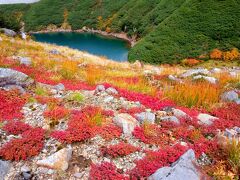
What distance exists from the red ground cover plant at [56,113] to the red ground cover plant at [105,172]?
3.04m

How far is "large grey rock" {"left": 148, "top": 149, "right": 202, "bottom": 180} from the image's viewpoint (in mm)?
7823

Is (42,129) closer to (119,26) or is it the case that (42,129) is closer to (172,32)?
(172,32)

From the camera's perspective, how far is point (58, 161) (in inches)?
344

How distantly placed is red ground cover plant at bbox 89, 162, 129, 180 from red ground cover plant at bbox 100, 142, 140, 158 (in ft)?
1.94

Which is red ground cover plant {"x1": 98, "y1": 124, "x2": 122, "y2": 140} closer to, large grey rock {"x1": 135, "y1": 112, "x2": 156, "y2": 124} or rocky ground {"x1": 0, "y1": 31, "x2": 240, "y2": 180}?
rocky ground {"x1": 0, "y1": 31, "x2": 240, "y2": 180}

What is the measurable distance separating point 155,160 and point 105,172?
1525 millimetres

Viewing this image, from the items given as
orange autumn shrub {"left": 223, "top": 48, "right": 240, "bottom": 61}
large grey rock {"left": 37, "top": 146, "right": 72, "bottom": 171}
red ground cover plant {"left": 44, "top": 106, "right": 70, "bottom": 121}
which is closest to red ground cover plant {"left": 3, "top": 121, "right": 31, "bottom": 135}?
red ground cover plant {"left": 44, "top": 106, "right": 70, "bottom": 121}

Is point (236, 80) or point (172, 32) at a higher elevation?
point (236, 80)

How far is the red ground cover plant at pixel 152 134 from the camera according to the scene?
10.0 meters

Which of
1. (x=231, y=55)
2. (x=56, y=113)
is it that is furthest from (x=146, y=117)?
(x=231, y=55)

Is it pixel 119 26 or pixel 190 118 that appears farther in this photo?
pixel 119 26

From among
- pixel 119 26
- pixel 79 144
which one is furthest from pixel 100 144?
pixel 119 26

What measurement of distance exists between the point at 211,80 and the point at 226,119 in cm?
673

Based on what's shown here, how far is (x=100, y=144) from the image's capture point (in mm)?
9766
